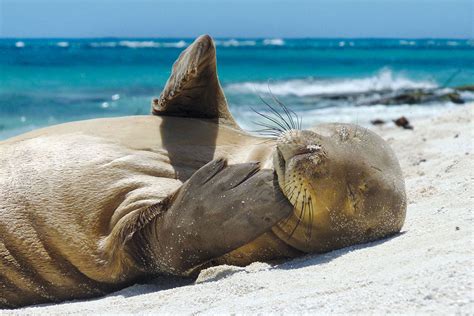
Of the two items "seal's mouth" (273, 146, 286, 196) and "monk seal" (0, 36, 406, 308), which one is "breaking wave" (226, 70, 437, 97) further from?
"seal's mouth" (273, 146, 286, 196)

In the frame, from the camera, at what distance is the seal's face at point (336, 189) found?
3584mm

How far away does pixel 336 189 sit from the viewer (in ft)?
12.1

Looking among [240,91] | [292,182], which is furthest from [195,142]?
[240,91]

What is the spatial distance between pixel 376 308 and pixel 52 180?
2165 mm

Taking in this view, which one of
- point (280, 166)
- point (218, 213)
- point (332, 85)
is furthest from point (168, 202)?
point (332, 85)

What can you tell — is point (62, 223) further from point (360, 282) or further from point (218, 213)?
point (360, 282)

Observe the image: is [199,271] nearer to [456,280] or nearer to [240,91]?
[456,280]

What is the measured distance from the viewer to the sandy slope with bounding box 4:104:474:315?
2.63 meters

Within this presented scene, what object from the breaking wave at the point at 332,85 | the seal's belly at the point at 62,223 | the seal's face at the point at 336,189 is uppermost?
the seal's face at the point at 336,189

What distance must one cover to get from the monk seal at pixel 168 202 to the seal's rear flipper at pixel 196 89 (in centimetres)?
40

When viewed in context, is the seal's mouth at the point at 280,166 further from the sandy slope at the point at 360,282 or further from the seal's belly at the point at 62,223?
the seal's belly at the point at 62,223

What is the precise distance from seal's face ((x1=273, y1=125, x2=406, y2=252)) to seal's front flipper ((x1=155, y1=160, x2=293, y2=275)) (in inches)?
4.2

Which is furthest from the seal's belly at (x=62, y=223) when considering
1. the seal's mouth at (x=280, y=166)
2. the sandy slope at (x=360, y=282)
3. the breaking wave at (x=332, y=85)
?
the breaking wave at (x=332, y=85)

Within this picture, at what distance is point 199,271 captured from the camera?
3.89 meters
